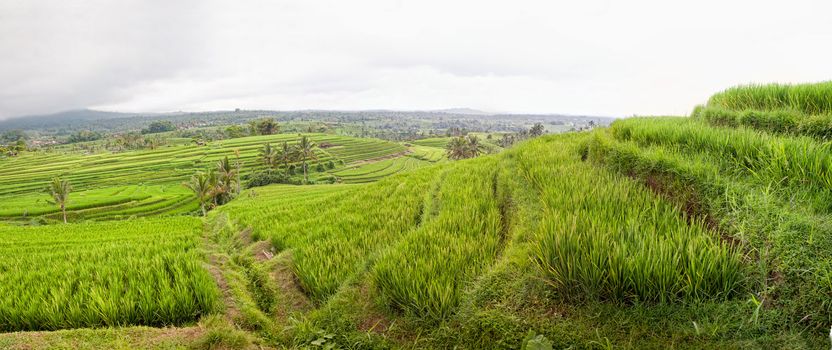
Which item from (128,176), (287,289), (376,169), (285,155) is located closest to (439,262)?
(287,289)

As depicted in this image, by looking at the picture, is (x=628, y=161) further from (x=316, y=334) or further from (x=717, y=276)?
(x=316, y=334)

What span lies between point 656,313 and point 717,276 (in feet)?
1.77

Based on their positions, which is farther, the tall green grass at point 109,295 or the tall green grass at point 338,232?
the tall green grass at point 338,232

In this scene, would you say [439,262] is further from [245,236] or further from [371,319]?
[245,236]

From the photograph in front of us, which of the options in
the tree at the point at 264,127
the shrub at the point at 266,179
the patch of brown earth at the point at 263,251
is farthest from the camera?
the tree at the point at 264,127

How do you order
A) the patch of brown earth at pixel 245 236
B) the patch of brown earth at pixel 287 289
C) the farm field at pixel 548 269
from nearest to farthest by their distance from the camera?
1. the farm field at pixel 548 269
2. the patch of brown earth at pixel 287 289
3. the patch of brown earth at pixel 245 236

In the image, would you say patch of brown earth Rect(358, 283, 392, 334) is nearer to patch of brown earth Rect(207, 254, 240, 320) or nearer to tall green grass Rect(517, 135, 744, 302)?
patch of brown earth Rect(207, 254, 240, 320)

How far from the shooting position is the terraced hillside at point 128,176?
4256 cm

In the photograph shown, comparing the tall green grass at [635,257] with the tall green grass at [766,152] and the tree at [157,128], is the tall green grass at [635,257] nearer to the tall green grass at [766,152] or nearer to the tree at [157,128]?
the tall green grass at [766,152]

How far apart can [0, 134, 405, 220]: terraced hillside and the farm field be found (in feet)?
147

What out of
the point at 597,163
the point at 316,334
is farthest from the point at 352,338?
the point at 597,163

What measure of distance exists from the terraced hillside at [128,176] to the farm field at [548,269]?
44.7m

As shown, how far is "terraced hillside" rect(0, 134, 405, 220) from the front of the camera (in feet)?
140

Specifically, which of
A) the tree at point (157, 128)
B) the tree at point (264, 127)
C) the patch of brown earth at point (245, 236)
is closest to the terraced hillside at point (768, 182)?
the patch of brown earth at point (245, 236)
